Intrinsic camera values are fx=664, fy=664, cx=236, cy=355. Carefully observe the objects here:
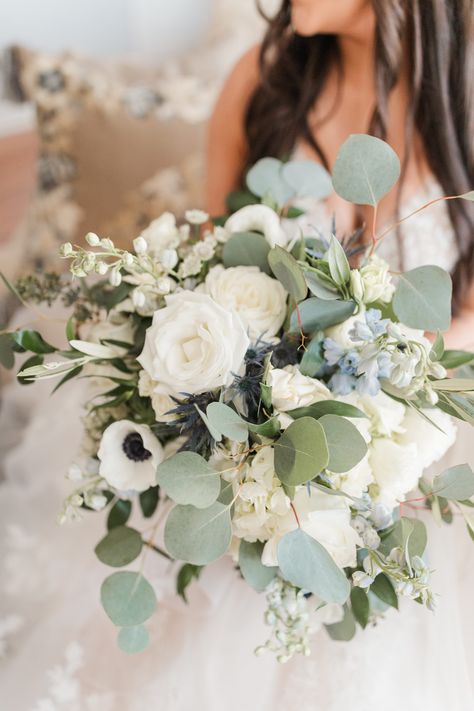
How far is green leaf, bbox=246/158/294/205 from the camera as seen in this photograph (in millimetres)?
724

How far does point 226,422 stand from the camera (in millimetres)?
496

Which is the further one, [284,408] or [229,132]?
[229,132]

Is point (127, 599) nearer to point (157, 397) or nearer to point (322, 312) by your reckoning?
point (157, 397)

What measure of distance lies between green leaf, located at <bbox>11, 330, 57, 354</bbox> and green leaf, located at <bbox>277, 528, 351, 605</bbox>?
0.30 meters

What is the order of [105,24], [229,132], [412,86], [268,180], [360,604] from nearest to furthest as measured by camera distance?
1. [360,604]
2. [268,180]
3. [412,86]
4. [229,132]
5. [105,24]

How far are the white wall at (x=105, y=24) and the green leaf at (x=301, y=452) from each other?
1456 mm

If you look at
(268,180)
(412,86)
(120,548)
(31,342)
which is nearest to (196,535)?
(120,548)

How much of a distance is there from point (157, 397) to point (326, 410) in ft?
0.49

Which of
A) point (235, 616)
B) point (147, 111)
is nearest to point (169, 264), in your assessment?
point (235, 616)

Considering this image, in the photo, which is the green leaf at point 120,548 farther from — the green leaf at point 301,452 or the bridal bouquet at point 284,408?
the green leaf at point 301,452

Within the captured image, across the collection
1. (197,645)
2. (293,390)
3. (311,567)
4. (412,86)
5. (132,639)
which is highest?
(412,86)

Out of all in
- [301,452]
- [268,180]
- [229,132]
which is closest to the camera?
[301,452]

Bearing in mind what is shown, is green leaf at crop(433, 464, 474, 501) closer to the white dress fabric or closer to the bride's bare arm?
the white dress fabric

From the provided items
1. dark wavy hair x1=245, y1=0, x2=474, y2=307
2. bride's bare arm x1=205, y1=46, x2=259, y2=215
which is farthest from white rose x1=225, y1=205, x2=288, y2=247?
bride's bare arm x1=205, y1=46, x2=259, y2=215
